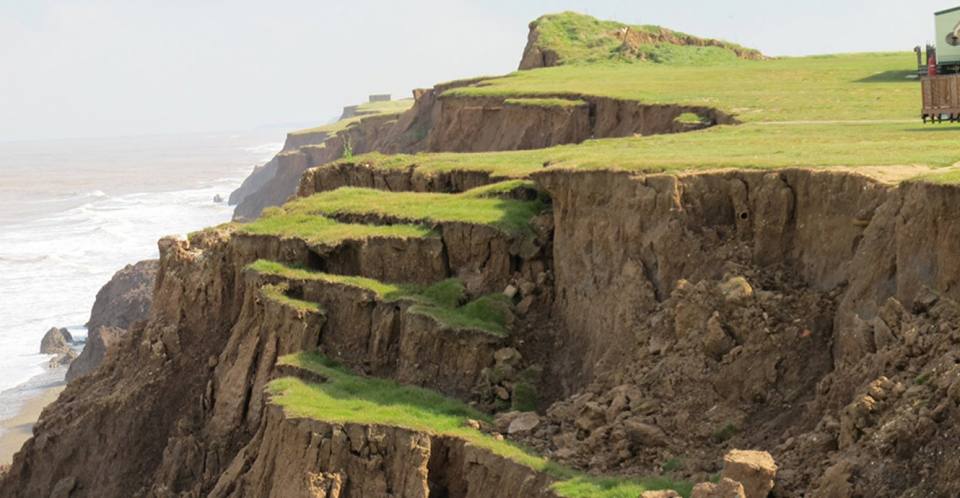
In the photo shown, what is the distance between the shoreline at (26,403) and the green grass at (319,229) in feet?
40.1

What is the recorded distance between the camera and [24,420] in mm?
43469

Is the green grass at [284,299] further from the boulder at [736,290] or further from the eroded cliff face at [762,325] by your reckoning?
the boulder at [736,290]

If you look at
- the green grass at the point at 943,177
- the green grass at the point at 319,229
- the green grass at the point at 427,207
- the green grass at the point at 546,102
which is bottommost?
the green grass at the point at 319,229

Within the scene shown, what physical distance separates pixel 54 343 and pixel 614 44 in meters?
22.0

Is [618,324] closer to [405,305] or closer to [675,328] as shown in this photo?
[675,328]

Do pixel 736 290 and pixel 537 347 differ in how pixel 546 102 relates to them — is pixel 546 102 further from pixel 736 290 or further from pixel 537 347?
pixel 736 290

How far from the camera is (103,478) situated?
1122 inches

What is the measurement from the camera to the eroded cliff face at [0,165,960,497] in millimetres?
17516

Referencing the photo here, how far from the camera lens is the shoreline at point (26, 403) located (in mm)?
40812

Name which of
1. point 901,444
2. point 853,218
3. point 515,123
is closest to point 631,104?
point 515,123

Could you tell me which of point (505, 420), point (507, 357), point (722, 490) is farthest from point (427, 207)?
point (722, 490)

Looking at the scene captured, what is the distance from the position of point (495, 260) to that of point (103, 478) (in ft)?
25.6

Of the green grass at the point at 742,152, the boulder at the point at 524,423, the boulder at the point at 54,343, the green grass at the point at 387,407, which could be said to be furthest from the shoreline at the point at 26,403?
the boulder at the point at 524,423

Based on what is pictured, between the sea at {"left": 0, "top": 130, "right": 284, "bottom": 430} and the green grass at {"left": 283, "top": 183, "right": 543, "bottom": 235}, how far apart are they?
17.2m
